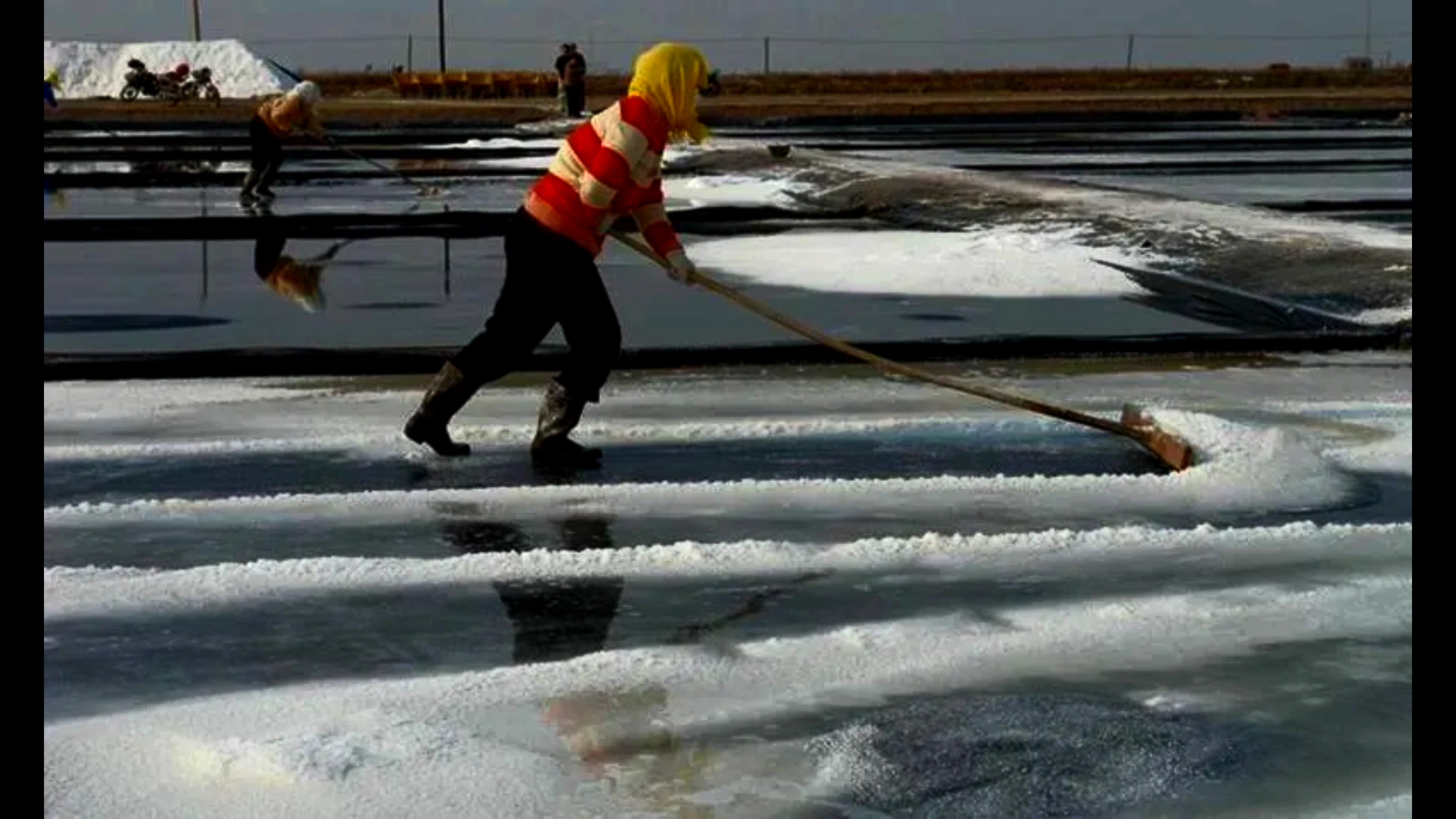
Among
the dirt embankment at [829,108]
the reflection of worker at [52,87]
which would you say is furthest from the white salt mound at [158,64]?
the dirt embankment at [829,108]

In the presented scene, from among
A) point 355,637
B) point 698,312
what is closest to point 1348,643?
point 355,637

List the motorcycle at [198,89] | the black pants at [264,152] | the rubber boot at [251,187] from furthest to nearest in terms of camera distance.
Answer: the motorcycle at [198,89], the black pants at [264,152], the rubber boot at [251,187]

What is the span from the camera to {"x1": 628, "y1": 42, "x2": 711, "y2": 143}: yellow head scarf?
7.57 meters

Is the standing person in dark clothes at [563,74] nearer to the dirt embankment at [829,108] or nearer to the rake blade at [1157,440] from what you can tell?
the dirt embankment at [829,108]

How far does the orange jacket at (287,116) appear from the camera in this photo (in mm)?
21859

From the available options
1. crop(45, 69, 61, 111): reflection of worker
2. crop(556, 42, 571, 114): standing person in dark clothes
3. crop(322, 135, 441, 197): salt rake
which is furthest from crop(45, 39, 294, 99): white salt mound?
crop(322, 135, 441, 197): salt rake

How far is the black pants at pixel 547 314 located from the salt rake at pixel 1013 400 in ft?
0.85

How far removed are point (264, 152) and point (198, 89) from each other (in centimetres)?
3580

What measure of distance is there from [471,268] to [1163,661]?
10320 mm

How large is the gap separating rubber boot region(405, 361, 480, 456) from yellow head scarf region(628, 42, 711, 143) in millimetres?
1108

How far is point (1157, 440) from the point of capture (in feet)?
25.7

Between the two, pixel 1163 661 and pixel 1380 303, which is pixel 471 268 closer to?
pixel 1380 303

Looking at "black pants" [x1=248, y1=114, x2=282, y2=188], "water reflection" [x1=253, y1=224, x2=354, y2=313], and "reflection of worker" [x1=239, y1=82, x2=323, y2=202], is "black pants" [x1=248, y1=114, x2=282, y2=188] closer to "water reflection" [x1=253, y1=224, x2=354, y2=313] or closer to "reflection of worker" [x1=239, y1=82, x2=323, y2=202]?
"reflection of worker" [x1=239, y1=82, x2=323, y2=202]

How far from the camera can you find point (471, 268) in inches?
595
